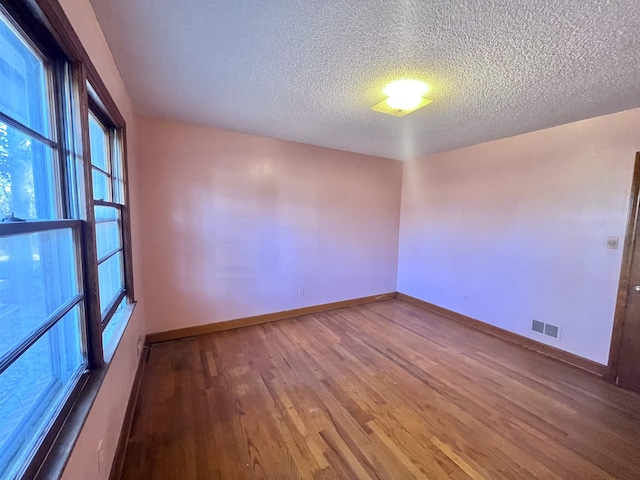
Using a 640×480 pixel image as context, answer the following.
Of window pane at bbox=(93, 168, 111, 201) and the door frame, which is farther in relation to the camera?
the door frame

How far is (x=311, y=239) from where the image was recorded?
3756 millimetres

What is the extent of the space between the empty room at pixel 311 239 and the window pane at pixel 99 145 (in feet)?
0.16

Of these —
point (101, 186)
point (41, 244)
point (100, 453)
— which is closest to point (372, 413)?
point (100, 453)

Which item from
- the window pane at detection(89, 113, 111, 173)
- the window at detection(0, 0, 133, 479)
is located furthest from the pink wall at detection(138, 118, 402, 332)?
the window at detection(0, 0, 133, 479)

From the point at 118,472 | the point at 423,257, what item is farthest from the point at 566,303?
the point at 118,472

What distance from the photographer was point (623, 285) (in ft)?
7.55

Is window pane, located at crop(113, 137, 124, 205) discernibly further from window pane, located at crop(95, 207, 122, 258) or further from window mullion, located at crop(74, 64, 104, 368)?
window mullion, located at crop(74, 64, 104, 368)

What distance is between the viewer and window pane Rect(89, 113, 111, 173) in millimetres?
1614

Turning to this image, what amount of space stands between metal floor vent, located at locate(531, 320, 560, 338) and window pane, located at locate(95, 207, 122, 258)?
395 cm

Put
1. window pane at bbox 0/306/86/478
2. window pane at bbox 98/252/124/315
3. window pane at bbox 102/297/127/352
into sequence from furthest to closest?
1. window pane at bbox 98/252/124/315
2. window pane at bbox 102/297/127/352
3. window pane at bbox 0/306/86/478

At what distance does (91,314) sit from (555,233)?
3782 millimetres

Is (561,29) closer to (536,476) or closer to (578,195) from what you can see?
(578,195)

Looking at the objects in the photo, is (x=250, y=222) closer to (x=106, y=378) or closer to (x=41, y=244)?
(x=106, y=378)

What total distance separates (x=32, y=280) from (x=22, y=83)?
2.18ft
